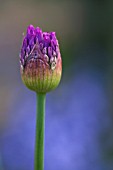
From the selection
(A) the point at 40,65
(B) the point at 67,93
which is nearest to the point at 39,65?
(A) the point at 40,65

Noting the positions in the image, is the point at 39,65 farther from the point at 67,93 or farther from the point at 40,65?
the point at 67,93

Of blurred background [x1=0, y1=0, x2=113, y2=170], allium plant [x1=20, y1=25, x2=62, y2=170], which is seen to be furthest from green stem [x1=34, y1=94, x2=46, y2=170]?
blurred background [x1=0, y1=0, x2=113, y2=170]

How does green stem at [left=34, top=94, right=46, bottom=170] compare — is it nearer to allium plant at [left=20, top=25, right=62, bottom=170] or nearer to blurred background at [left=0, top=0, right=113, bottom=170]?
allium plant at [left=20, top=25, right=62, bottom=170]

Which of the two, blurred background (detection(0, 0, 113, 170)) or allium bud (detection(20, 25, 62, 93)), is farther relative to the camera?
blurred background (detection(0, 0, 113, 170))

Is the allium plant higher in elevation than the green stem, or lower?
higher

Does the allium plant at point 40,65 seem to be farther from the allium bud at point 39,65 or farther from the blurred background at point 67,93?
the blurred background at point 67,93

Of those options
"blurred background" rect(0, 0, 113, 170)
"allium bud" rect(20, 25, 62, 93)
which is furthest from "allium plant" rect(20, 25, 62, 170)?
"blurred background" rect(0, 0, 113, 170)

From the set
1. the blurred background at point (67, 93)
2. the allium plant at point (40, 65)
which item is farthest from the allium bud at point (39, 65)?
the blurred background at point (67, 93)
